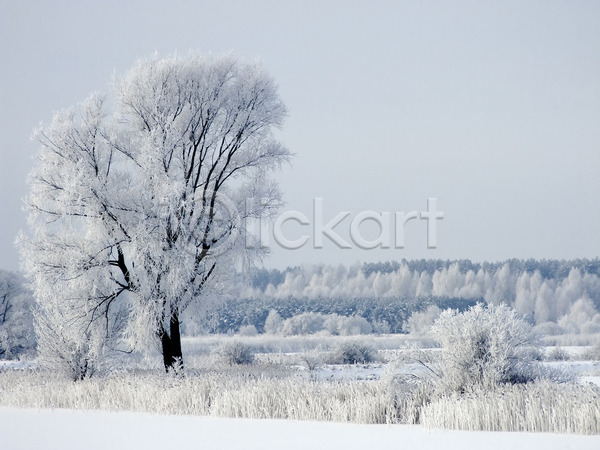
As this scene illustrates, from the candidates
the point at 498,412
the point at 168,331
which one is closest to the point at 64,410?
the point at 168,331

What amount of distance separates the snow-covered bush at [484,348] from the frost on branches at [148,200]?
799 centimetres

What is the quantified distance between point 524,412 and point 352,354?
1976 centimetres

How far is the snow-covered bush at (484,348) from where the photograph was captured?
14648 millimetres

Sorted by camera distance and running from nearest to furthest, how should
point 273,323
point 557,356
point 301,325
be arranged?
point 557,356
point 301,325
point 273,323

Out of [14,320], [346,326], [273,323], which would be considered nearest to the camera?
[14,320]

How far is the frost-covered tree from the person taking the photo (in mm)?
42594

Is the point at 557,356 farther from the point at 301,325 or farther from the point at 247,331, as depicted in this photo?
the point at 247,331

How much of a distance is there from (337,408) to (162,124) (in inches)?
423

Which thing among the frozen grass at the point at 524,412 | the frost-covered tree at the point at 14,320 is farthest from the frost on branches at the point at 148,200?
the frost-covered tree at the point at 14,320

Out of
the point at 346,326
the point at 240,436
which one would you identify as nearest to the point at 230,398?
the point at 240,436

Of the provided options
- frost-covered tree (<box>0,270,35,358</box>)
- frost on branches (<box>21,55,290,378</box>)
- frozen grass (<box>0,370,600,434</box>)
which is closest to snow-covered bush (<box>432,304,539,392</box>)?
frozen grass (<box>0,370,600,434</box>)

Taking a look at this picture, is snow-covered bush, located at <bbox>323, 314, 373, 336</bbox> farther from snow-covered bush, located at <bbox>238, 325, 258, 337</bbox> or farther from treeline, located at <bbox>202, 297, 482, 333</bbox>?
snow-covered bush, located at <bbox>238, 325, 258, 337</bbox>

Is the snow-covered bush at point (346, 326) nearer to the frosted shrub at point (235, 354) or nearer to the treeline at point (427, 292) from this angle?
the treeline at point (427, 292)

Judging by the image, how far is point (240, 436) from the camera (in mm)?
11766
